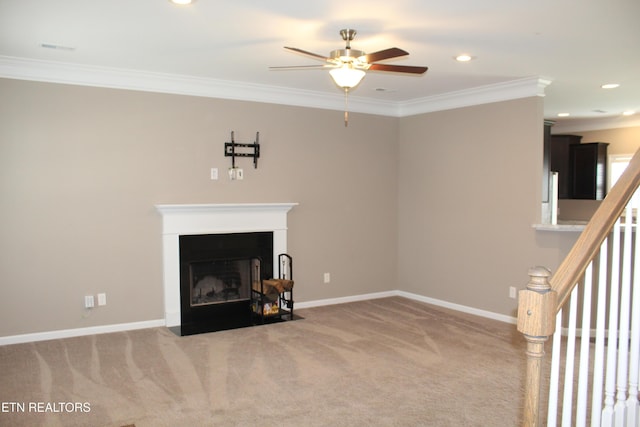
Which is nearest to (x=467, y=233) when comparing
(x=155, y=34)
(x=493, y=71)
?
(x=493, y=71)

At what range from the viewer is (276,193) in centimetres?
582

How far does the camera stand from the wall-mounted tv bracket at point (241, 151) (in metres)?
5.49

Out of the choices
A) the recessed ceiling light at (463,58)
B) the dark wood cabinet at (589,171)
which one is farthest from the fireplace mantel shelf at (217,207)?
the dark wood cabinet at (589,171)

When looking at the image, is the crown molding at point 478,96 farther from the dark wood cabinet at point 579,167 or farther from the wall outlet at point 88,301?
the wall outlet at point 88,301

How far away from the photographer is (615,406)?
1.84 m

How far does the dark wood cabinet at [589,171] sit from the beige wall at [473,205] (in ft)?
10.3

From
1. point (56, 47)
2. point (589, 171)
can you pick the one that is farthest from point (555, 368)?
point (589, 171)

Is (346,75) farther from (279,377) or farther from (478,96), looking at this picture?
(478,96)

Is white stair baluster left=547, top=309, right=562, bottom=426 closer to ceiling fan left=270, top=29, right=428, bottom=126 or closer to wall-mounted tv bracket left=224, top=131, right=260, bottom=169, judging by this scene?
ceiling fan left=270, top=29, right=428, bottom=126

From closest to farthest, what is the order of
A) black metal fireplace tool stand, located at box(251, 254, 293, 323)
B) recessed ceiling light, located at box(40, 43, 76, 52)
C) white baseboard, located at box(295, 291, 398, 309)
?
1. recessed ceiling light, located at box(40, 43, 76, 52)
2. black metal fireplace tool stand, located at box(251, 254, 293, 323)
3. white baseboard, located at box(295, 291, 398, 309)

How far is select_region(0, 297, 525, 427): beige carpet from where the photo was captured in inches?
126

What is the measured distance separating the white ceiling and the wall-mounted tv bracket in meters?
0.56

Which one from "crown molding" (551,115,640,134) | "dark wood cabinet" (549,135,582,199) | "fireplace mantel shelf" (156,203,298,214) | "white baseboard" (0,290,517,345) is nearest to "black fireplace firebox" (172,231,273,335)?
"fireplace mantel shelf" (156,203,298,214)

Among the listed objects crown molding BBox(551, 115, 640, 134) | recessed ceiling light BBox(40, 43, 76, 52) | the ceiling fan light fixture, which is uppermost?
recessed ceiling light BBox(40, 43, 76, 52)
